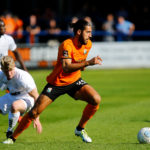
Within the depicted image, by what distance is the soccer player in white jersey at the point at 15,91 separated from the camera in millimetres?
8055

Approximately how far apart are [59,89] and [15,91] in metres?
1.02

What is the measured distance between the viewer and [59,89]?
7859 millimetres

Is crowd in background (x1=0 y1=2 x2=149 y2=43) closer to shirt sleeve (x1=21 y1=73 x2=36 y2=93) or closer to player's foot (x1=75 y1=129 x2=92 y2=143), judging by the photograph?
shirt sleeve (x1=21 y1=73 x2=36 y2=93)

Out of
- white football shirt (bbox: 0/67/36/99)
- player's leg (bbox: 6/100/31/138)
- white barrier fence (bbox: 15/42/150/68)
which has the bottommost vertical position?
white barrier fence (bbox: 15/42/150/68)

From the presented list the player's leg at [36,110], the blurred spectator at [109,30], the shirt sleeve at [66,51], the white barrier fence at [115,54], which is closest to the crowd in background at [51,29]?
the blurred spectator at [109,30]

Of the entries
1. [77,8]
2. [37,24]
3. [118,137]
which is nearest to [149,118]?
[118,137]

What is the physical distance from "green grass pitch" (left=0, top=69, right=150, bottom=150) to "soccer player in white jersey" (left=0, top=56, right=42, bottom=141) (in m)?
0.46

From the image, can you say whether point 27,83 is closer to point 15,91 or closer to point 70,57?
point 15,91

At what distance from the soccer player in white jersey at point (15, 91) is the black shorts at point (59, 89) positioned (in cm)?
58

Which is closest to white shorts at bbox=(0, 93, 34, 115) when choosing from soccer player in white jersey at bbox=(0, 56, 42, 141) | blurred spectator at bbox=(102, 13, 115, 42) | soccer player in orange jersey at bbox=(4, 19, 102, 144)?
soccer player in white jersey at bbox=(0, 56, 42, 141)

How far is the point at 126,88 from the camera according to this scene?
16.4 m

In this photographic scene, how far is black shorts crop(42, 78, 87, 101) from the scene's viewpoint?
25.4 ft

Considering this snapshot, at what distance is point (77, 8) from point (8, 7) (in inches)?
173

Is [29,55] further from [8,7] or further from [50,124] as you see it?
[50,124]
